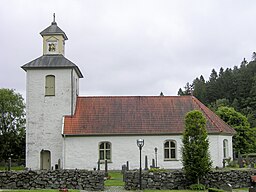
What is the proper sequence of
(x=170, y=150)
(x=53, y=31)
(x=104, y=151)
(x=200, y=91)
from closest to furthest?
(x=104, y=151), (x=170, y=150), (x=53, y=31), (x=200, y=91)

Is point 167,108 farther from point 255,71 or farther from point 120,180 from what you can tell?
point 255,71

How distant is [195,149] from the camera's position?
2448 cm

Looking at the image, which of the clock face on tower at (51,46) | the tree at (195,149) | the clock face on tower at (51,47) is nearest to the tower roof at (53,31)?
the clock face on tower at (51,46)

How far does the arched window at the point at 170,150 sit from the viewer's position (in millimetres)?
36562

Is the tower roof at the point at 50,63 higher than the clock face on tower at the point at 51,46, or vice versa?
the clock face on tower at the point at 51,46

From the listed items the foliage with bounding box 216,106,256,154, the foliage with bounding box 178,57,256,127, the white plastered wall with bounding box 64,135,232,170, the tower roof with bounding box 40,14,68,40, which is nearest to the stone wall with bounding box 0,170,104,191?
the white plastered wall with bounding box 64,135,232,170

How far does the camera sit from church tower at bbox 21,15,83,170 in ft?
119

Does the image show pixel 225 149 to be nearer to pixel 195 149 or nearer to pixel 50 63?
pixel 195 149

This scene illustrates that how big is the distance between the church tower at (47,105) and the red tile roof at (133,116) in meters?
1.20

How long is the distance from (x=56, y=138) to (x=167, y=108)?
396 inches

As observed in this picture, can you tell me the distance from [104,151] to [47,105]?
618 centimetres

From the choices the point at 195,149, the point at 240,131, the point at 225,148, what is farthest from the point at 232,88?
the point at 195,149

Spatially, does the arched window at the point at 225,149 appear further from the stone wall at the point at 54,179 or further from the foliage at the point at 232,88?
the foliage at the point at 232,88

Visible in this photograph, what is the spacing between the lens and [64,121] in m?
36.4
